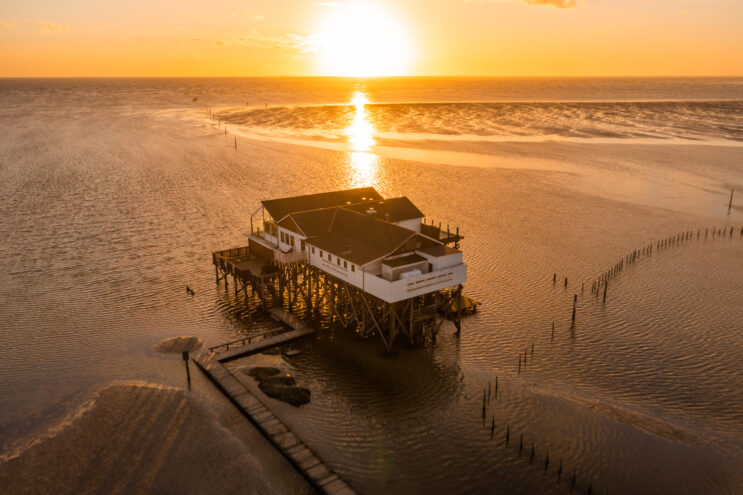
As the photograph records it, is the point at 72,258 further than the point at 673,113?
No

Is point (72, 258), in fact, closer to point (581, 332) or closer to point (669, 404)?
point (581, 332)

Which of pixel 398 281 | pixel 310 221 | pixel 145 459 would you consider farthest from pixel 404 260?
pixel 145 459

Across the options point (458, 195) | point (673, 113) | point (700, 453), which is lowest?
point (700, 453)

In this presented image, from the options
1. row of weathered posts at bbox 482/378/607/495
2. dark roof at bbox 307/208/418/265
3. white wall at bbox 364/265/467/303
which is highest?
dark roof at bbox 307/208/418/265

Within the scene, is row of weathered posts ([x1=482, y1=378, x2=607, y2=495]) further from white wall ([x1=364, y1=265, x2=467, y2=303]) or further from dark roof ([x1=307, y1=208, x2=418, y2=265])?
dark roof ([x1=307, y1=208, x2=418, y2=265])

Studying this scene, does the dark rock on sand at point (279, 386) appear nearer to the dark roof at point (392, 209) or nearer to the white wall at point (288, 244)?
the white wall at point (288, 244)

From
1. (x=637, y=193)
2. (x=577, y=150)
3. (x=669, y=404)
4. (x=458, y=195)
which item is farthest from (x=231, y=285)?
(x=577, y=150)

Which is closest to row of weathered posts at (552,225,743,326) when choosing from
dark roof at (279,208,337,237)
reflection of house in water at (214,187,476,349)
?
reflection of house in water at (214,187,476,349)
